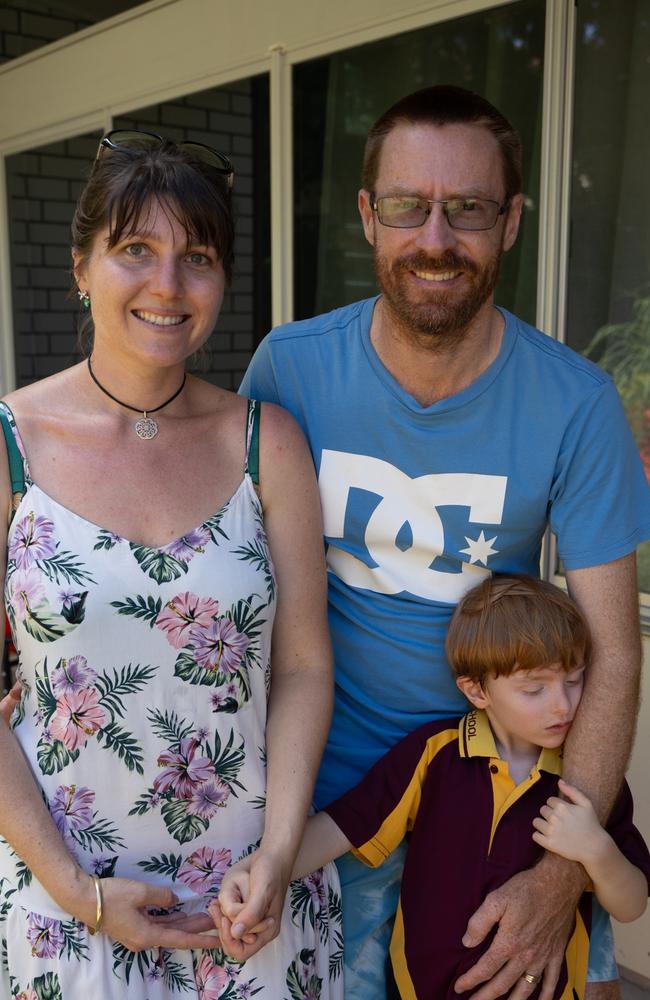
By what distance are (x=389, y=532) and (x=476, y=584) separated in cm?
18

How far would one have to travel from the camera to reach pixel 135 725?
1445 mm

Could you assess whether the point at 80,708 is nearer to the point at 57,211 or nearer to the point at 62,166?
the point at 62,166

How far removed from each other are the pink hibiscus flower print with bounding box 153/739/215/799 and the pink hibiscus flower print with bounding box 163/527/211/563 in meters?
0.27

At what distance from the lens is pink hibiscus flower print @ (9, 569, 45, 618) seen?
141cm

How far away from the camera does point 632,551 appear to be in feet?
5.57

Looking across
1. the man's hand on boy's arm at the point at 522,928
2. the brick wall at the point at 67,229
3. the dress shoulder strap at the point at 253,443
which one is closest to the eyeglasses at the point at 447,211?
the dress shoulder strap at the point at 253,443

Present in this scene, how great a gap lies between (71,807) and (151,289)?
772 mm

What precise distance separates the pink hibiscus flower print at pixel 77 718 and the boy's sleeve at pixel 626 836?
899 millimetres

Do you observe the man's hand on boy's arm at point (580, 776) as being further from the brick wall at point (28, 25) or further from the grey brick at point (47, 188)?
the brick wall at point (28, 25)

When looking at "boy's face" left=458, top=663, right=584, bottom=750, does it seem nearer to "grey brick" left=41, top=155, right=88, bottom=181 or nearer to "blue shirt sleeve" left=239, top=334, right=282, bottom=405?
"blue shirt sleeve" left=239, top=334, right=282, bottom=405

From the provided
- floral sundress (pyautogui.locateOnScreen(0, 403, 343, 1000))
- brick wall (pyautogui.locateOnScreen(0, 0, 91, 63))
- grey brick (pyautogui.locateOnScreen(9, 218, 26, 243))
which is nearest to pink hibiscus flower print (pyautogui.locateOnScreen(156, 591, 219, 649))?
floral sundress (pyautogui.locateOnScreen(0, 403, 343, 1000))

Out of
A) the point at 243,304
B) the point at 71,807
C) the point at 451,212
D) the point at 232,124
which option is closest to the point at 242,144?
the point at 232,124

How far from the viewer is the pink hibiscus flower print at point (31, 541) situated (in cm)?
143

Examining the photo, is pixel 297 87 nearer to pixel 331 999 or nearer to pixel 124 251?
pixel 124 251
